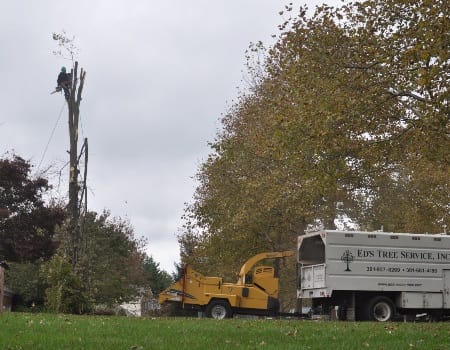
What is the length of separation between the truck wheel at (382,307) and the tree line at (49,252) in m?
9.31

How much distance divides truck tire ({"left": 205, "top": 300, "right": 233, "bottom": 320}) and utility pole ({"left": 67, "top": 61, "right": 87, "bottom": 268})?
552 centimetres

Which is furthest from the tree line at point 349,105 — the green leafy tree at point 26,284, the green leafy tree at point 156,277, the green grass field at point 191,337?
the green leafy tree at point 156,277

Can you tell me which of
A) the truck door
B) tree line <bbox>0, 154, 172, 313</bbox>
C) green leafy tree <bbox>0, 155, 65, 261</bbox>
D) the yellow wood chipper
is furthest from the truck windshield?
green leafy tree <bbox>0, 155, 65, 261</bbox>

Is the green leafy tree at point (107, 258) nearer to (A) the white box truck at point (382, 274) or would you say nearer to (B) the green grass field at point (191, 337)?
(A) the white box truck at point (382, 274)

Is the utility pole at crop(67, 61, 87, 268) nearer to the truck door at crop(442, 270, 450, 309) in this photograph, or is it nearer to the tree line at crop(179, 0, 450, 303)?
the tree line at crop(179, 0, 450, 303)

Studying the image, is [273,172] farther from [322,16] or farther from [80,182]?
[322,16]

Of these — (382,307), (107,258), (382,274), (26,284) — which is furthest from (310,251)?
(107,258)

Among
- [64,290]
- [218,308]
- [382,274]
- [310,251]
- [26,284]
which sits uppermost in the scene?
→ [310,251]

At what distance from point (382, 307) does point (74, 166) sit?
11.6m

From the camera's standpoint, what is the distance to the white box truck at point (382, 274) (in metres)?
23.6

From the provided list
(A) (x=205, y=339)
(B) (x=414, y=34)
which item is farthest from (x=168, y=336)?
(B) (x=414, y=34)

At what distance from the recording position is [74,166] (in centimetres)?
→ 2422

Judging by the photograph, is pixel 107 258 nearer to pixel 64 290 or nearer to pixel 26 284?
pixel 26 284

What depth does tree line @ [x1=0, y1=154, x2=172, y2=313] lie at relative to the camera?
21266mm
